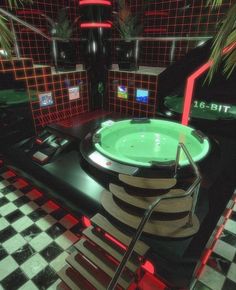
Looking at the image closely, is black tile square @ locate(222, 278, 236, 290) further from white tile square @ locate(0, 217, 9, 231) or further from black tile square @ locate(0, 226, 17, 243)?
white tile square @ locate(0, 217, 9, 231)

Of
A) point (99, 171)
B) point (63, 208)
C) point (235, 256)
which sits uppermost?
point (99, 171)

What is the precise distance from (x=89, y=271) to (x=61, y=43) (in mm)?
4277

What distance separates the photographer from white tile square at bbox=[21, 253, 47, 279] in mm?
2512

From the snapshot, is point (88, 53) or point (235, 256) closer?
point (235, 256)

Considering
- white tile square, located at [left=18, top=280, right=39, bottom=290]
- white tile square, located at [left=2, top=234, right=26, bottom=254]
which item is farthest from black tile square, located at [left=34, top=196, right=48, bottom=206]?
white tile square, located at [left=18, top=280, right=39, bottom=290]

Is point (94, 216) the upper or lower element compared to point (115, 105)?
lower

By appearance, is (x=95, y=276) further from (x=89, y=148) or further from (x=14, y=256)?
(x=89, y=148)

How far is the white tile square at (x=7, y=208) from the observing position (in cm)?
338

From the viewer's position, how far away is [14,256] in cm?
270

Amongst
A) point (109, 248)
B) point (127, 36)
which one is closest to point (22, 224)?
point (109, 248)

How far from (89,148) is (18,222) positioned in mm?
1519

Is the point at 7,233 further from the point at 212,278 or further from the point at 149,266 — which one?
the point at 212,278

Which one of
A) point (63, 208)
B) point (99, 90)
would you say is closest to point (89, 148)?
point (63, 208)

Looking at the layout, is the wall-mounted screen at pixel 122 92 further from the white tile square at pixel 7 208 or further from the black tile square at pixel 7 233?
the black tile square at pixel 7 233
